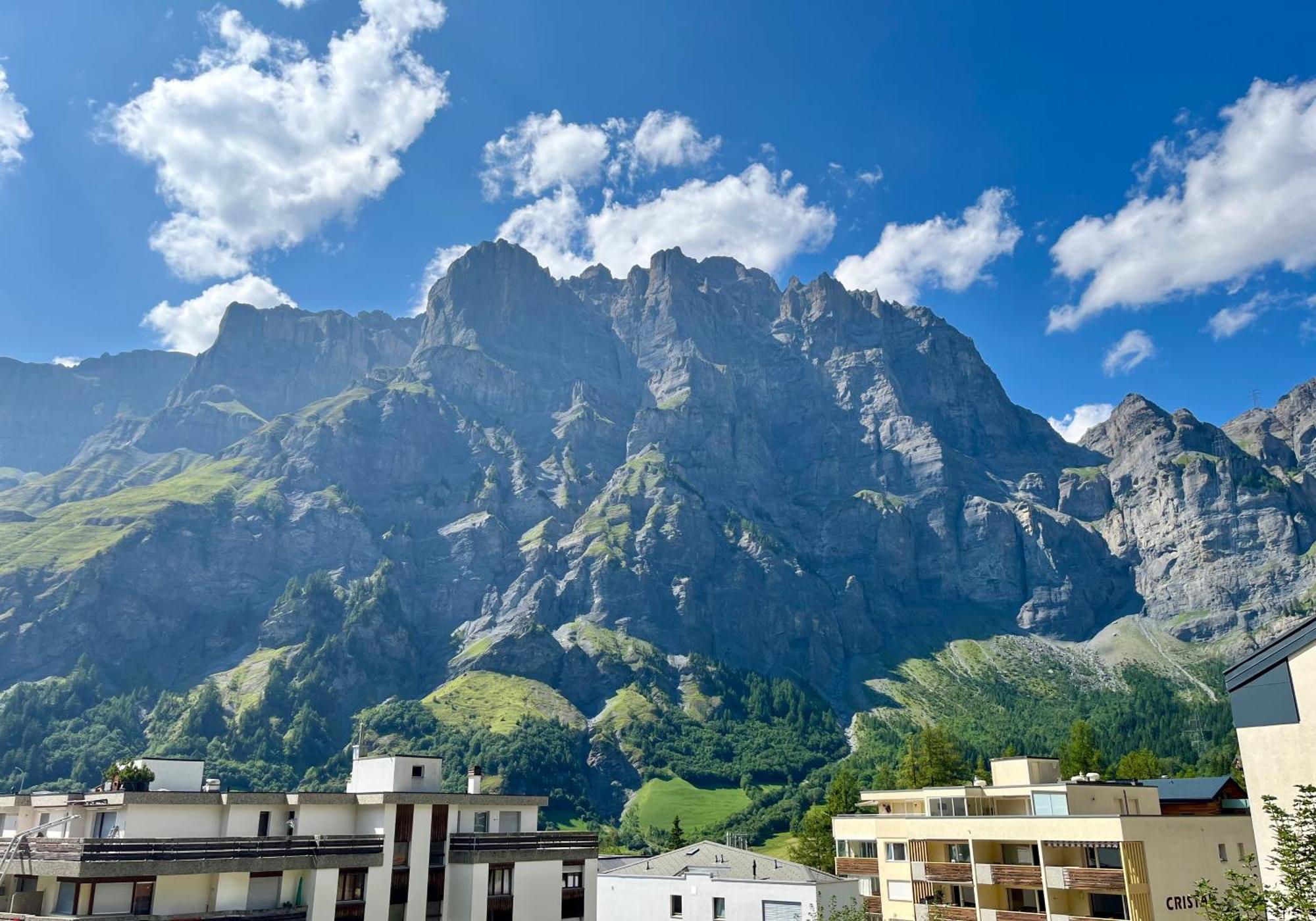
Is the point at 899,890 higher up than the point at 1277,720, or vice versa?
the point at 1277,720

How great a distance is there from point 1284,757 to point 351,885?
51688mm

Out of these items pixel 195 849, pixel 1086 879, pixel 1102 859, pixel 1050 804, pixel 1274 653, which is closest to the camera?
pixel 1274 653

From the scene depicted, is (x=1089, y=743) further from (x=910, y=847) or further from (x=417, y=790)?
(x=417, y=790)

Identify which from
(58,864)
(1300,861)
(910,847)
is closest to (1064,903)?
(910,847)

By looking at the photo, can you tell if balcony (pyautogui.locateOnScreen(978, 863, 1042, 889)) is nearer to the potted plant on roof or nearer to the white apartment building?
the white apartment building

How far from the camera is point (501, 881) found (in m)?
68.7

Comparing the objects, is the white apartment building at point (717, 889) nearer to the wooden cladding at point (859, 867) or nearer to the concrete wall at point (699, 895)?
the concrete wall at point (699, 895)

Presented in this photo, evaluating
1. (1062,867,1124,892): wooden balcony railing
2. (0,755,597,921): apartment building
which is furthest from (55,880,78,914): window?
(1062,867,1124,892): wooden balcony railing

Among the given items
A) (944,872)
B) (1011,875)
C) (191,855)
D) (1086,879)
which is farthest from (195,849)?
(1086,879)

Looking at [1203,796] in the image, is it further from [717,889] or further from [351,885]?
[351,885]

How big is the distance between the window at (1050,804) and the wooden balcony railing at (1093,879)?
19.4 feet

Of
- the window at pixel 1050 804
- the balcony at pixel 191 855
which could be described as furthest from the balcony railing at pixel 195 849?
the window at pixel 1050 804

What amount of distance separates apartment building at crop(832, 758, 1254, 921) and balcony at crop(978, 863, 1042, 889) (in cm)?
10

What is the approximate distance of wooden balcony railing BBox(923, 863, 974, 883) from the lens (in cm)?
7894
